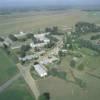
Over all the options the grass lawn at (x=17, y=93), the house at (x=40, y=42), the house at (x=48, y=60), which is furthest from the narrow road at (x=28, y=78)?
the house at (x=40, y=42)

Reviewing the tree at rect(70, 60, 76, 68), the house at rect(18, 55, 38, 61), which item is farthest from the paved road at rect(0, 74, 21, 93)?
the tree at rect(70, 60, 76, 68)

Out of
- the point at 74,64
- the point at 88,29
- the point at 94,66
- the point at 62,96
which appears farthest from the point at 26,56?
the point at 88,29

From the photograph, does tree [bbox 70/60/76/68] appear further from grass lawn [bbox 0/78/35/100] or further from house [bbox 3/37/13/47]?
house [bbox 3/37/13/47]

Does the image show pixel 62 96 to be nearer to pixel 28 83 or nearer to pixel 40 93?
pixel 40 93

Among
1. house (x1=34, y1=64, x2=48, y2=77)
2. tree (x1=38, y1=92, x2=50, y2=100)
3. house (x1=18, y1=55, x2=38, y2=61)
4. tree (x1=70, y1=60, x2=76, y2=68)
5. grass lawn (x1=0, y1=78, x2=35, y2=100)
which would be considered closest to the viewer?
tree (x1=38, y1=92, x2=50, y2=100)

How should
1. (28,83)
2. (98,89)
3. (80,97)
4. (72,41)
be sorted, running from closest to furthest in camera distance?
(80,97), (98,89), (28,83), (72,41)

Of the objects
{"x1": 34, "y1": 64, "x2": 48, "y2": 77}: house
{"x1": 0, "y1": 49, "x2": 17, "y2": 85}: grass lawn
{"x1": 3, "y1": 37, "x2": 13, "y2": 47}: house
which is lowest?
{"x1": 3, "y1": 37, "x2": 13, "y2": 47}: house

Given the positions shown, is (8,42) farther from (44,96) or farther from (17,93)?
(44,96)

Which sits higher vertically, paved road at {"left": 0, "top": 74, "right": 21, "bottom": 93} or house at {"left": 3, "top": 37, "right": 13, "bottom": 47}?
paved road at {"left": 0, "top": 74, "right": 21, "bottom": 93}
